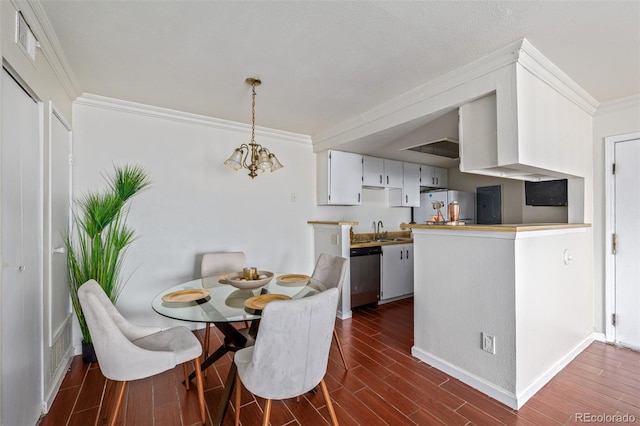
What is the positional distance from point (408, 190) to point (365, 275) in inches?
70.8

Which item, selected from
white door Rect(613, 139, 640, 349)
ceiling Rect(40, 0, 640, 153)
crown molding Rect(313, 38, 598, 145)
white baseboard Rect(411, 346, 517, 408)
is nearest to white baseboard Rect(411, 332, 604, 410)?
white baseboard Rect(411, 346, 517, 408)

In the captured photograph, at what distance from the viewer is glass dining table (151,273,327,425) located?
1683 mm

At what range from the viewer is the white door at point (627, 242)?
8.92ft

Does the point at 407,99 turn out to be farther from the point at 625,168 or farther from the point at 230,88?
the point at 625,168

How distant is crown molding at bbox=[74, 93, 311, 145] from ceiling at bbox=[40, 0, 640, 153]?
11 cm

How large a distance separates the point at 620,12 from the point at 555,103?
797 millimetres

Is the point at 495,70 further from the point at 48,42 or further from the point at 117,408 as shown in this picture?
the point at 117,408

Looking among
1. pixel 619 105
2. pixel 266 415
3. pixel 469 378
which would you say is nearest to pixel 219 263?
pixel 266 415

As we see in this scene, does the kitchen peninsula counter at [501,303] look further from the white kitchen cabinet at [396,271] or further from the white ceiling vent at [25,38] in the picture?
the white ceiling vent at [25,38]

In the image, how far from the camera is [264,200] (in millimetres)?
3703

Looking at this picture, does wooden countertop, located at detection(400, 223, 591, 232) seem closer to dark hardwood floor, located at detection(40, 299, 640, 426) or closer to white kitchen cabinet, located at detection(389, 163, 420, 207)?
dark hardwood floor, located at detection(40, 299, 640, 426)

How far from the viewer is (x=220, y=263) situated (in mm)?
2902

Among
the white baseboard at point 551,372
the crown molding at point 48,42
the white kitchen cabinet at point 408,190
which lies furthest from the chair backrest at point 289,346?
the white kitchen cabinet at point 408,190

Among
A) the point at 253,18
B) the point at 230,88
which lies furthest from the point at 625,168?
the point at 230,88
